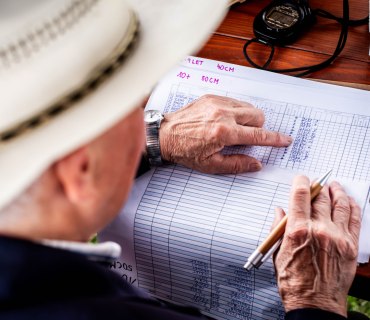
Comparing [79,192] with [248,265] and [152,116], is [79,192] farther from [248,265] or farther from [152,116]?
[152,116]

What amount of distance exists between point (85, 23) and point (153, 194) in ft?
1.45

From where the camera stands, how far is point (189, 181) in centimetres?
101

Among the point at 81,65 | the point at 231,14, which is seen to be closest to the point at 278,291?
the point at 81,65

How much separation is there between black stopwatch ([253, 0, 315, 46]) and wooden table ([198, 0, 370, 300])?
16 mm

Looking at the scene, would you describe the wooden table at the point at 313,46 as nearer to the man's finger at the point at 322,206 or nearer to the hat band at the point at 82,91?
the man's finger at the point at 322,206

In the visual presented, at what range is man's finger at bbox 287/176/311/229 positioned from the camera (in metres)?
0.91

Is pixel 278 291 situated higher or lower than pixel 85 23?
lower

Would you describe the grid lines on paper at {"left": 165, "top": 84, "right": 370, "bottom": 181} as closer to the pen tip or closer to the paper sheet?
the paper sheet

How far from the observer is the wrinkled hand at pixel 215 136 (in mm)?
1003

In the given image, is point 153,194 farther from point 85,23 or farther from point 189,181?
point 85,23

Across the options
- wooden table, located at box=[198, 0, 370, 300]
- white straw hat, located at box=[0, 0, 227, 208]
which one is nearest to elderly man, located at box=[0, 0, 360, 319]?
white straw hat, located at box=[0, 0, 227, 208]

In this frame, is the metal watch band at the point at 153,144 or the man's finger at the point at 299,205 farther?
the metal watch band at the point at 153,144

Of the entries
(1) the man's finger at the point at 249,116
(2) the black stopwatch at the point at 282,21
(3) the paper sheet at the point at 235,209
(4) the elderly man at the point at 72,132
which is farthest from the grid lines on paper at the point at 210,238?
(2) the black stopwatch at the point at 282,21

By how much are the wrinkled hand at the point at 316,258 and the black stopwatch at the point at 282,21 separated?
39 cm
